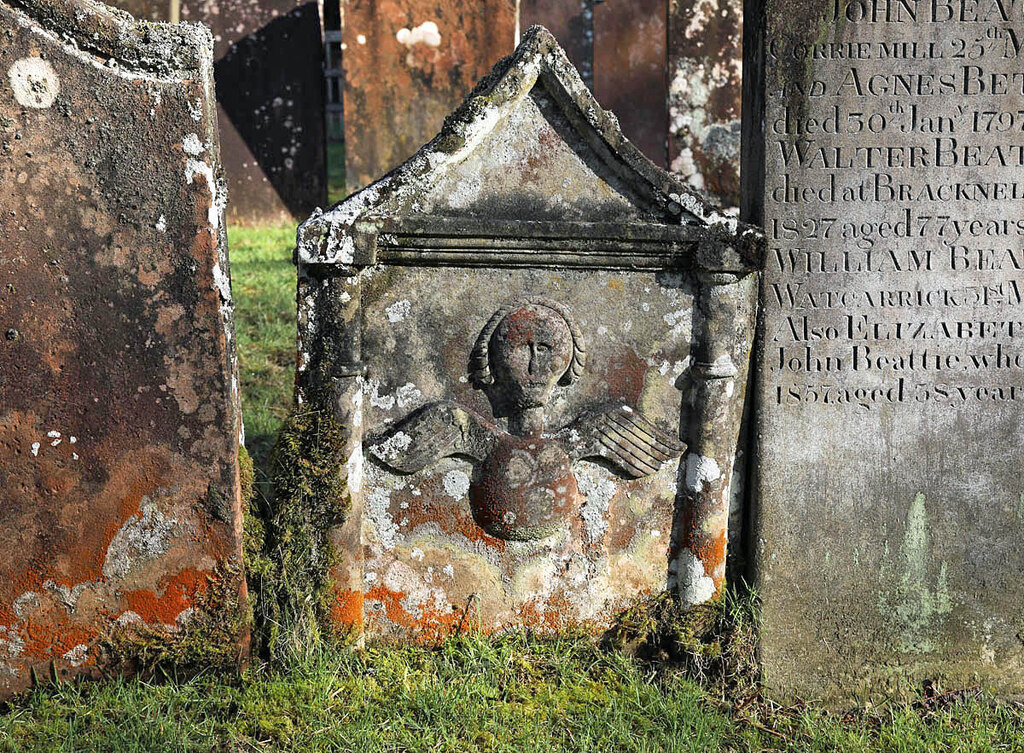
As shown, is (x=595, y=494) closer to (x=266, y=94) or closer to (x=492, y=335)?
(x=492, y=335)

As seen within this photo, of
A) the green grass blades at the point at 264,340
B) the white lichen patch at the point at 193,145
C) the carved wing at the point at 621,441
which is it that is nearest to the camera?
the white lichen patch at the point at 193,145

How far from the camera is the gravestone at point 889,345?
3170mm

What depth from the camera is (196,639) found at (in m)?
3.16

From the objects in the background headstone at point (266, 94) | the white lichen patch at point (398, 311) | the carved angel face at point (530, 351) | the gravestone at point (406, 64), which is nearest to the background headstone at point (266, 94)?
the background headstone at point (266, 94)

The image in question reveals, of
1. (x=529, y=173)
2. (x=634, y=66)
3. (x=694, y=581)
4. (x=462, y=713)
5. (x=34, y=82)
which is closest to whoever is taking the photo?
(x=34, y=82)

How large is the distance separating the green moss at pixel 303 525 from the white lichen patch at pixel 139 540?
1.15 feet

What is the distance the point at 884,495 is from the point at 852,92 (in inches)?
54.2

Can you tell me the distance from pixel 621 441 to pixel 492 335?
22.5 inches

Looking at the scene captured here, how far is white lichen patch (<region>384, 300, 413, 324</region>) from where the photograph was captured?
10.6 ft

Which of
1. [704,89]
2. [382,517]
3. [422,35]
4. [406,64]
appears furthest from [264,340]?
[422,35]

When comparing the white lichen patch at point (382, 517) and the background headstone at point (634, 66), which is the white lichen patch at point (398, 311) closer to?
the white lichen patch at point (382, 517)

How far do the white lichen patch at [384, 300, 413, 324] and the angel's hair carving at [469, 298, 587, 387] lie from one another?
0.25m

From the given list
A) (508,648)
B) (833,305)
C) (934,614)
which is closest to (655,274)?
(833,305)

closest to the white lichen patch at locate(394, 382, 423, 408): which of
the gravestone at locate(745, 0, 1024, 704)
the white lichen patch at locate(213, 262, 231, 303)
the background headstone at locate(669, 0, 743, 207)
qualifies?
the white lichen patch at locate(213, 262, 231, 303)
